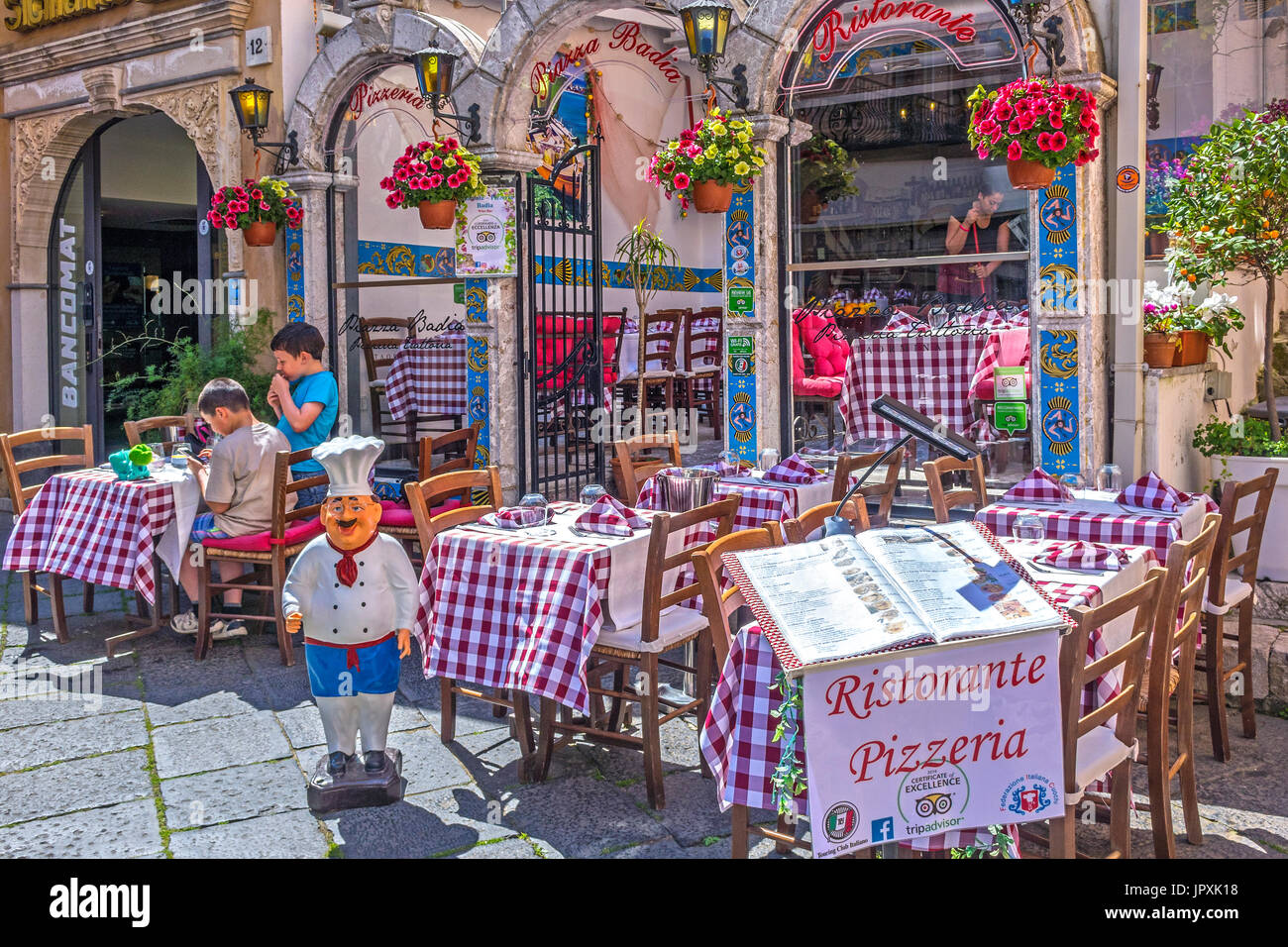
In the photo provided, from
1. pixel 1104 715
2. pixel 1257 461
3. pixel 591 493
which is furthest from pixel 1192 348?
pixel 1104 715

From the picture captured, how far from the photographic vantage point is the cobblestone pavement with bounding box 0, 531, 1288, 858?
353 cm

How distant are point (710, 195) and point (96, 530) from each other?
3.63 meters

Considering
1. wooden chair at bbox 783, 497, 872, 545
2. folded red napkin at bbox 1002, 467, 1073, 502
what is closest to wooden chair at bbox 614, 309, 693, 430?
folded red napkin at bbox 1002, 467, 1073, 502

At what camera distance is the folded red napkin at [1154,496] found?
434 centimetres

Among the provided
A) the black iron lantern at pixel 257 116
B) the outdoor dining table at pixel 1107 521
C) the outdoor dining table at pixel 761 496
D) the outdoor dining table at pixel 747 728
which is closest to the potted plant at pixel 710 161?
the outdoor dining table at pixel 761 496

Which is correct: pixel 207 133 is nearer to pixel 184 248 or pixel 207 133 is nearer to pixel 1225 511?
pixel 184 248

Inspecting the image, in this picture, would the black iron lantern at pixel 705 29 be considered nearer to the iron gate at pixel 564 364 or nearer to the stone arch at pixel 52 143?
the iron gate at pixel 564 364

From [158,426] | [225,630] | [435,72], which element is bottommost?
[225,630]

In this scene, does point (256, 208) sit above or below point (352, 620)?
above

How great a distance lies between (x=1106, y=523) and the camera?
166 inches

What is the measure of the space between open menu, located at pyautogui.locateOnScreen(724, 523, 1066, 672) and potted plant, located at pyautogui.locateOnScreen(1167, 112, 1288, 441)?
3888 mm

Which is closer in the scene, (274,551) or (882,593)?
(882,593)

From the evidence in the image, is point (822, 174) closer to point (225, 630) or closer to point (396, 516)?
point (396, 516)
